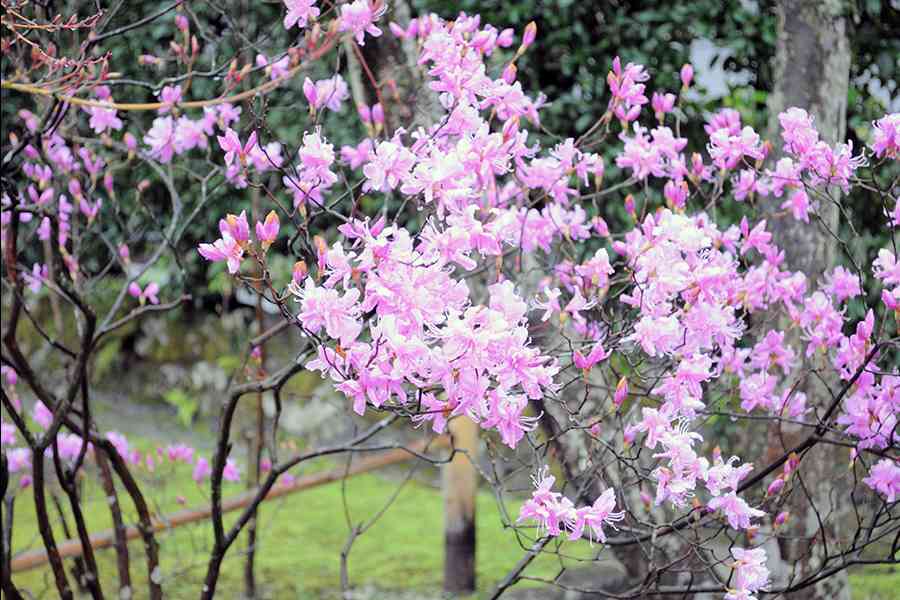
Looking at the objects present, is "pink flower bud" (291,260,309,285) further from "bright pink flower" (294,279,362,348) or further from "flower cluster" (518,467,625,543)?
"flower cluster" (518,467,625,543)

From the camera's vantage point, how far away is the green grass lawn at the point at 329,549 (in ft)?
14.4

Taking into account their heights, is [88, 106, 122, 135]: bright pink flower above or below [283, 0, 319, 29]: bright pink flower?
above

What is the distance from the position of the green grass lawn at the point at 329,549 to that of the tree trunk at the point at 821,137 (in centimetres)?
125

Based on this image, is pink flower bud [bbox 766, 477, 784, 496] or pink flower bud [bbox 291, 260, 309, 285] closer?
pink flower bud [bbox 291, 260, 309, 285]

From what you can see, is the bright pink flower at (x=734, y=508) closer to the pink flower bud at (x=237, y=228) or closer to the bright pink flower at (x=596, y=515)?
the bright pink flower at (x=596, y=515)

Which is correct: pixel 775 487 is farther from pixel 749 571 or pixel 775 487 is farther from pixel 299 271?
pixel 299 271

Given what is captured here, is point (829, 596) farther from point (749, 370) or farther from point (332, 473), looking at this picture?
point (332, 473)

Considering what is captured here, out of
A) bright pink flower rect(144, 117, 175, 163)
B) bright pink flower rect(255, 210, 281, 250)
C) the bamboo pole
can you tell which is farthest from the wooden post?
bright pink flower rect(255, 210, 281, 250)

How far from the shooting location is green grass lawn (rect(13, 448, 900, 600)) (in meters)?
4.38

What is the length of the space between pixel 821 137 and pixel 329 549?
111 inches

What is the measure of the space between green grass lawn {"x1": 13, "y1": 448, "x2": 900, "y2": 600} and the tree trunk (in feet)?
4.11

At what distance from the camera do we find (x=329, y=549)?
194 inches

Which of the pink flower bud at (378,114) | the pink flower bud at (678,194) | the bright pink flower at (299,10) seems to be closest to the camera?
the bright pink flower at (299,10)

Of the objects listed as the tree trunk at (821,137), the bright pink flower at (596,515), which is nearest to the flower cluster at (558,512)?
the bright pink flower at (596,515)
